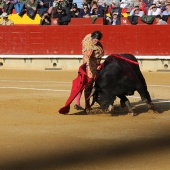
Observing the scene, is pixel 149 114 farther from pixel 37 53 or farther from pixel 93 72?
pixel 37 53

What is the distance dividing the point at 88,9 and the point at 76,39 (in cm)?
91

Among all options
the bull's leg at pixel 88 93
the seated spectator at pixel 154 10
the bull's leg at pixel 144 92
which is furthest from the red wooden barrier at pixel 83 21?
the bull's leg at pixel 144 92

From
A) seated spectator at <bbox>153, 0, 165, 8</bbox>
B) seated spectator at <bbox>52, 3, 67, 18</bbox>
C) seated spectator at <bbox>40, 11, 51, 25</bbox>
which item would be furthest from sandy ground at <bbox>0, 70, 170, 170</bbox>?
seated spectator at <bbox>40, 11, 51, 25</bbox>

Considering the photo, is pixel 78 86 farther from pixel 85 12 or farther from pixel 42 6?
pixel 42 6

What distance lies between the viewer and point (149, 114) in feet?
31.4

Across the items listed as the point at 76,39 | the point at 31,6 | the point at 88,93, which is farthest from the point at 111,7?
the point at 88,93

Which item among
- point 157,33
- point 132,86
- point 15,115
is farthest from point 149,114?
point 157,33

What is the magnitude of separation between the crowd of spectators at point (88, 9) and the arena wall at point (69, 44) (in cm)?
36

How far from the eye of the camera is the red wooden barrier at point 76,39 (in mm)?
18047

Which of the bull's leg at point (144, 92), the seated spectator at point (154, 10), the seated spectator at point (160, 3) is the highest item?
the bull's leg at point (144, 92)

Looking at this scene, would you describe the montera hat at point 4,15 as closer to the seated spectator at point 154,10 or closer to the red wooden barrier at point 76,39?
the red wooden barrier at point 76,39

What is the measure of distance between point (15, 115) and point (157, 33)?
920cm

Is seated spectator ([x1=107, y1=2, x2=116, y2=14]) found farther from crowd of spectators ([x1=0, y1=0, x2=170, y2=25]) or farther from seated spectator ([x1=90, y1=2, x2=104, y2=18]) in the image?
seated spectator ([x1=90, y1=2, x2=104, y2=18])

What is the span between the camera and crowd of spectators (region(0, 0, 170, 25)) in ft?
59.5
